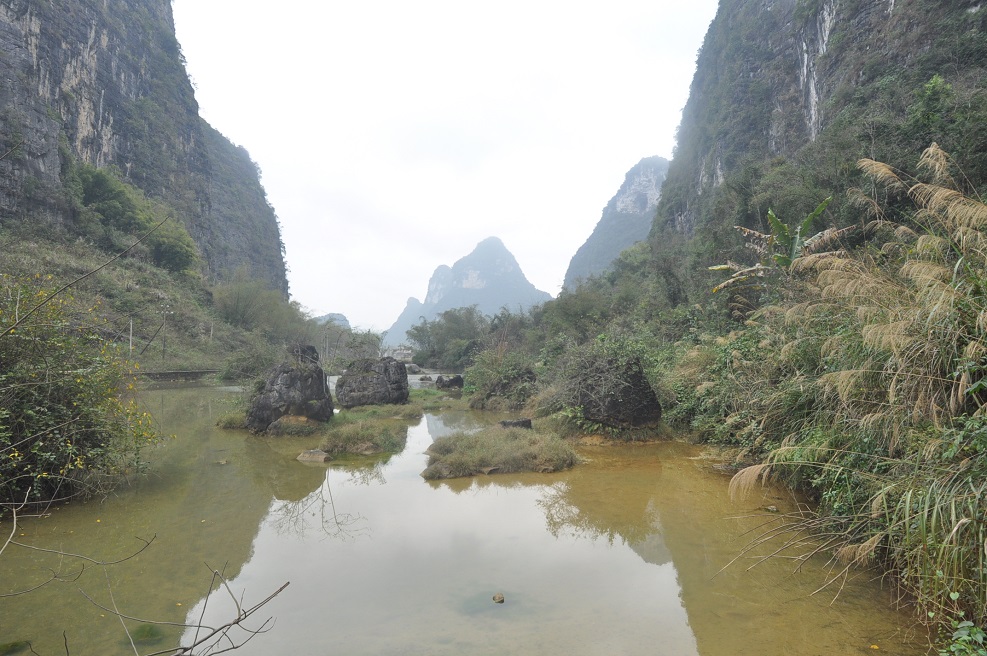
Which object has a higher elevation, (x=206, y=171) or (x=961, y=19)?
(x=206, y=171)

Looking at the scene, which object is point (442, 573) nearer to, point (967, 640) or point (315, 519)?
point (315, 519)

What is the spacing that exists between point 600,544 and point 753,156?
47.0 meters

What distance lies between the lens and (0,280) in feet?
19.7

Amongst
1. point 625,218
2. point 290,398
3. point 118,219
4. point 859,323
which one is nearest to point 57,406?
point 290,398

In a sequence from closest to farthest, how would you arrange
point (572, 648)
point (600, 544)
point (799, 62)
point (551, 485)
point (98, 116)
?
point (572, 648), point (600, 544), point (551, 485), point (799, 62), point (98, 116)

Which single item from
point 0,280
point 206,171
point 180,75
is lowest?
point 0,280

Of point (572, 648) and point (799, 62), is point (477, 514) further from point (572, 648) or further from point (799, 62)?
point (799, 62)

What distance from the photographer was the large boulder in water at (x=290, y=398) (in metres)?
12.1

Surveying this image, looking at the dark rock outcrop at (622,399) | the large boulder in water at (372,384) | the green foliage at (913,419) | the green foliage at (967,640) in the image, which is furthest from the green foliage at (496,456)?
the large boulder in water at (372,384)

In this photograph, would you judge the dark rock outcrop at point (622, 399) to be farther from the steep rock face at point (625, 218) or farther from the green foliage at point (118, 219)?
the steep rock face at point (625, 218)

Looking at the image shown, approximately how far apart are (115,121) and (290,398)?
5905cm

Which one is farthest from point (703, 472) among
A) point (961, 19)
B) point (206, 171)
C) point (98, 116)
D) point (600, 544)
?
point (206, 171)

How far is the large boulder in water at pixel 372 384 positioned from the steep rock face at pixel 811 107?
12.5m

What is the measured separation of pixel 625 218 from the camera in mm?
123062
